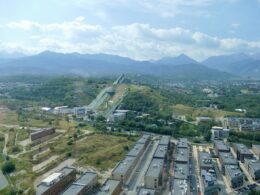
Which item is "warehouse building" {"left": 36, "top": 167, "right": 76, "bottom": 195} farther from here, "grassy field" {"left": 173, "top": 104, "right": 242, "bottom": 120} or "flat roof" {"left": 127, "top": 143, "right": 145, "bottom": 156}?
"grassy field" {"left": 173, "top": 104, "right": 242, "bottom": 120}

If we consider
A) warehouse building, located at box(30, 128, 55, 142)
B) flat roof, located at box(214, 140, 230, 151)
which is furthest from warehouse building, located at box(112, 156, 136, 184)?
warehouse building, located at box(30, 128, 55, 142)

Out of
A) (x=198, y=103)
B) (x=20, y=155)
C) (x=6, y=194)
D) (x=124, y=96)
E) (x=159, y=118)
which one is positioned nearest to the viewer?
(x=6, y=194)

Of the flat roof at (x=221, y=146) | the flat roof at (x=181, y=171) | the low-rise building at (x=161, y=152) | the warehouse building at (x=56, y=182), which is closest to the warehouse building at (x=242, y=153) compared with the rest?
the flat roof at (x=221, y=146)

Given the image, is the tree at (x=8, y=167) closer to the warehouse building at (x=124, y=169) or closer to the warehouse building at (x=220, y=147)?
the warehouse building at (x=124, y=169)

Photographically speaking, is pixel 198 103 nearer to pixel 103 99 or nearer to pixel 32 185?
pixel 103 99

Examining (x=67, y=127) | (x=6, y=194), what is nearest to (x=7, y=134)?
(x=67, y=127)

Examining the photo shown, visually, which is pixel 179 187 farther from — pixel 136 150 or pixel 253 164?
pixel 253 164
